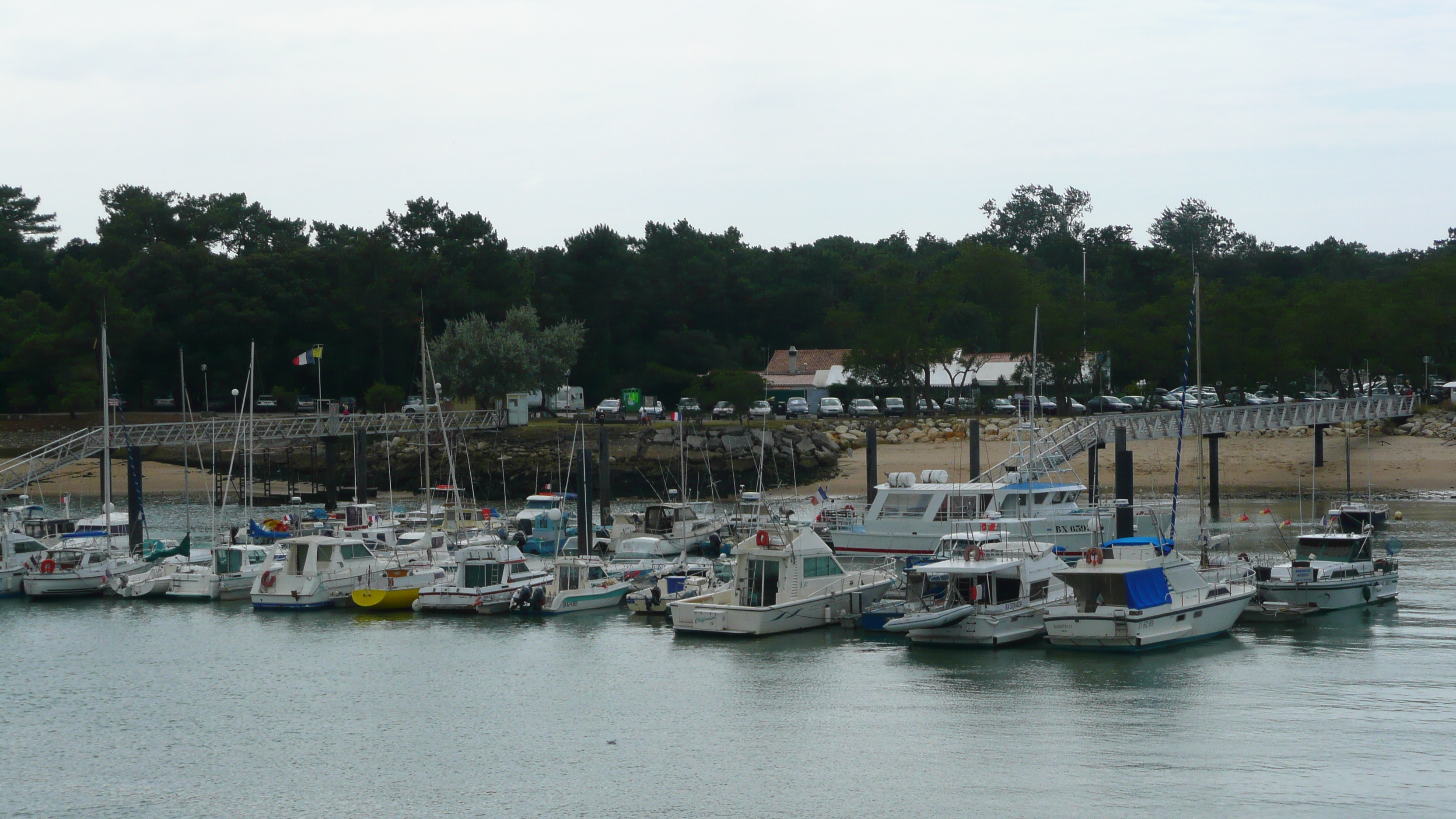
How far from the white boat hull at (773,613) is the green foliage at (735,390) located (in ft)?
175

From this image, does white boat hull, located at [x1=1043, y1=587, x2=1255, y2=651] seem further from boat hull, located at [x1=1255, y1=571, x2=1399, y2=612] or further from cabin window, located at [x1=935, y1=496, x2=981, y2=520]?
cabin window, located at [x1=935, y1=496, x2=981, y2=520]

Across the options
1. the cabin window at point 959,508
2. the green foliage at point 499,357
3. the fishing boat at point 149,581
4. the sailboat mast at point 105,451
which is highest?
the green foliage at point 499,357

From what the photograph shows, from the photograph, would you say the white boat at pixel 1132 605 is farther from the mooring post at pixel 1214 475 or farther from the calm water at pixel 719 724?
the mooring post at pixel 1214 475

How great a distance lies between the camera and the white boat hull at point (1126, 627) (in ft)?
99.5

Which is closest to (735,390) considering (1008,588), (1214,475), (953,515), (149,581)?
(1214,475)

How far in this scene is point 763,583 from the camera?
34500 millimetres

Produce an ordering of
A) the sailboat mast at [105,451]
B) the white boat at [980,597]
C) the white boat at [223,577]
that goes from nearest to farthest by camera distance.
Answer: the white boat at [980,597], the white boat at [223,577], the sailboat mast at [105,451]

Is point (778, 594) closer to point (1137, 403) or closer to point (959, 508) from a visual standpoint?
point (959, 508)

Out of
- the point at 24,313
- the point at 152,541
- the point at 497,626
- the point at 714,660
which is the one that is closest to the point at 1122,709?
the point at 714,660

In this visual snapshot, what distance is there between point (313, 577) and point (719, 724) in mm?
18288

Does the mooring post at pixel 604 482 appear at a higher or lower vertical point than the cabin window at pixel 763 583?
higher

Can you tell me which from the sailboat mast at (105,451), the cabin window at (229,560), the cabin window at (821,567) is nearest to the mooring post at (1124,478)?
the cabin window at (821,567)

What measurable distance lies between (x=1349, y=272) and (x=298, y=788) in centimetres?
11906

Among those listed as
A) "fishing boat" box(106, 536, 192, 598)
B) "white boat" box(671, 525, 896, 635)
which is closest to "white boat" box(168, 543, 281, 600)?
"fishing boat" box(106, 536, 192, 598)
